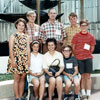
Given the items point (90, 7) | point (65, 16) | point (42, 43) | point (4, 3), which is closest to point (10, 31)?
point (4, 3)

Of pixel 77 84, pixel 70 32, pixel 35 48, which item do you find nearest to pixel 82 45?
pixel 70 32

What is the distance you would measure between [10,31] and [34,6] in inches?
48.3

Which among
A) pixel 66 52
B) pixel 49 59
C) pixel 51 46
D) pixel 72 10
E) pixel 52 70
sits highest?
pixel 72 10

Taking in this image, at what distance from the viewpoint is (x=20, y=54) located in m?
4.01

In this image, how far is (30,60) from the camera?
4.15 meters

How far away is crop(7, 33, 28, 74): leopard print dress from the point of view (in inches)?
157

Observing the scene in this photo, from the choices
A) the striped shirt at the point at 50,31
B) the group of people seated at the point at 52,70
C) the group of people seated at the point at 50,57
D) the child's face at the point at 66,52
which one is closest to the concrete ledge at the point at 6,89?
the group of people seated at the point at 50,57

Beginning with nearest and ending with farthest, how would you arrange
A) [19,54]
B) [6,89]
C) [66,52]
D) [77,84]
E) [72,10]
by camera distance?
[19,54] < [77,84] < [66,52] < [6,89] < [72,10]

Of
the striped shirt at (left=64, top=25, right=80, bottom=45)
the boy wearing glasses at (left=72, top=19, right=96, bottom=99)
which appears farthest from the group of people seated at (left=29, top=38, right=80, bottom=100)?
the striped shirt at (left=64, top=25, right=80, bottom=45)

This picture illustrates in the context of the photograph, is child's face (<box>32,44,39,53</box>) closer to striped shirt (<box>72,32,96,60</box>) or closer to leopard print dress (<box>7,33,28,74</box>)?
leopard print dress (<box>7,33,28,74</box>)

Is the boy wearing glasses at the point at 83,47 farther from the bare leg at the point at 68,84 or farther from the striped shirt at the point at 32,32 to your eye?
the striped shirt at the point at 32,32

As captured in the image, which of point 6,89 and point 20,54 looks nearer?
point 20,54

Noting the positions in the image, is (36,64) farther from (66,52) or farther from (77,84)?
(77,84)

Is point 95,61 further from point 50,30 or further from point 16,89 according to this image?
point 16,89
